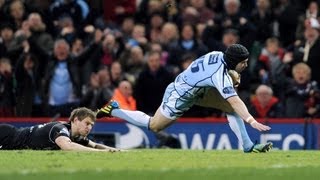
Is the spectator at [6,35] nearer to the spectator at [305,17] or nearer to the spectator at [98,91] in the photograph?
the spectator at [98,91]

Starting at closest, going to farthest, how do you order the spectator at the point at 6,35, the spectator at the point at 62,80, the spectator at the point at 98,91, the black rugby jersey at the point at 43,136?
the black rugby jersey at the point at 43,136 < the spectator at the point at 98,91 < the spectator at the point at 62,80 < the spectator at the point at 6,35

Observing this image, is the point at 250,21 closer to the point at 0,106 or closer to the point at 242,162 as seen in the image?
the point at 0,106

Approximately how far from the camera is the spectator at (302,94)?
826 inches

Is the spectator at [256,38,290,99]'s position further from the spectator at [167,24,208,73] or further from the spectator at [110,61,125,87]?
the spectator at [110,61,125,87]

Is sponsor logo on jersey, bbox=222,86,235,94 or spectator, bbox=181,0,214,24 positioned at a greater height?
spectator, bbox=181,0,214,24

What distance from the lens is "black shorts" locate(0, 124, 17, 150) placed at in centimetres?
1645

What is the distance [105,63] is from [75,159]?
9.10 meters

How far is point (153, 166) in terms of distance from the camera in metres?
12.7

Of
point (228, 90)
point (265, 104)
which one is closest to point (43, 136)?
point (228, 90)

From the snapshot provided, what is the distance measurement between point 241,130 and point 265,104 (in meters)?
5.12

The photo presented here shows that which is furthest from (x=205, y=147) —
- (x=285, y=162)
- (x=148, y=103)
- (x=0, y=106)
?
(x=285, y=162)

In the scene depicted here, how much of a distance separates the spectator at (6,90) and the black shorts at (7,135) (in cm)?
584

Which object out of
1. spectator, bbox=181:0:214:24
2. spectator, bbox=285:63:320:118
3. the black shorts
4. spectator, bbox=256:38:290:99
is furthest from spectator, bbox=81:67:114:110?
the black shorts

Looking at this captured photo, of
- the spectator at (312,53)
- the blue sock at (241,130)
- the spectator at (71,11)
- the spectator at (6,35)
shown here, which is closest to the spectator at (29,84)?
the spectator at (6,35)
